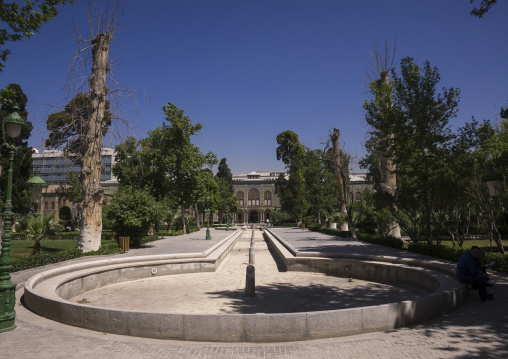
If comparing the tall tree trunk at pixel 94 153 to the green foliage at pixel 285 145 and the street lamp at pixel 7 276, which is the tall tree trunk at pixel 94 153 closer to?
the street lamp at pixel 7 276

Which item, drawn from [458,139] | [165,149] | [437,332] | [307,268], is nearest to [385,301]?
[437,332]

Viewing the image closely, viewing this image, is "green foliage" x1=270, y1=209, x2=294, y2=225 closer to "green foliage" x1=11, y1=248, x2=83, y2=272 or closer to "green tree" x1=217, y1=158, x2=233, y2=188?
"green tree" x1=217, y1=158, x2=233, y2=188

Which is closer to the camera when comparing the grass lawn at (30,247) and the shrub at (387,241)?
the shrub at (387,241)

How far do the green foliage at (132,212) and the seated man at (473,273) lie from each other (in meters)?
14.5

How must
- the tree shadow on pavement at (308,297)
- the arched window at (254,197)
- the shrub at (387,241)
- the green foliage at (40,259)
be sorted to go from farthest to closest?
the arched window at (254,197) → the shrub at (387,241) → the green foliage at (40,259) → the tree shadow on pavement at (308,297)

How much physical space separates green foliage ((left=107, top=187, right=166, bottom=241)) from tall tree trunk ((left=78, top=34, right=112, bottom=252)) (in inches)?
92.8

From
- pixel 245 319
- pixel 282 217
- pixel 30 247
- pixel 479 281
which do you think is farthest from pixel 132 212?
pixel 282 217

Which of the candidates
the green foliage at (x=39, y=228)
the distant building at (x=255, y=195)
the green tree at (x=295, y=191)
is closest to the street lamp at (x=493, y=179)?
the green foliage at (x=39, y=228)

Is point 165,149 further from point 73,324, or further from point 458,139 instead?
point 73,324

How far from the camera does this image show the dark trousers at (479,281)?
278 inches

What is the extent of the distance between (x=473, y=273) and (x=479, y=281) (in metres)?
0.19

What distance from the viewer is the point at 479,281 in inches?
281

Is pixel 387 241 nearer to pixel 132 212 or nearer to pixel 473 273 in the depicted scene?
pixel 473 273

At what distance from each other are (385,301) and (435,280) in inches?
50.3
